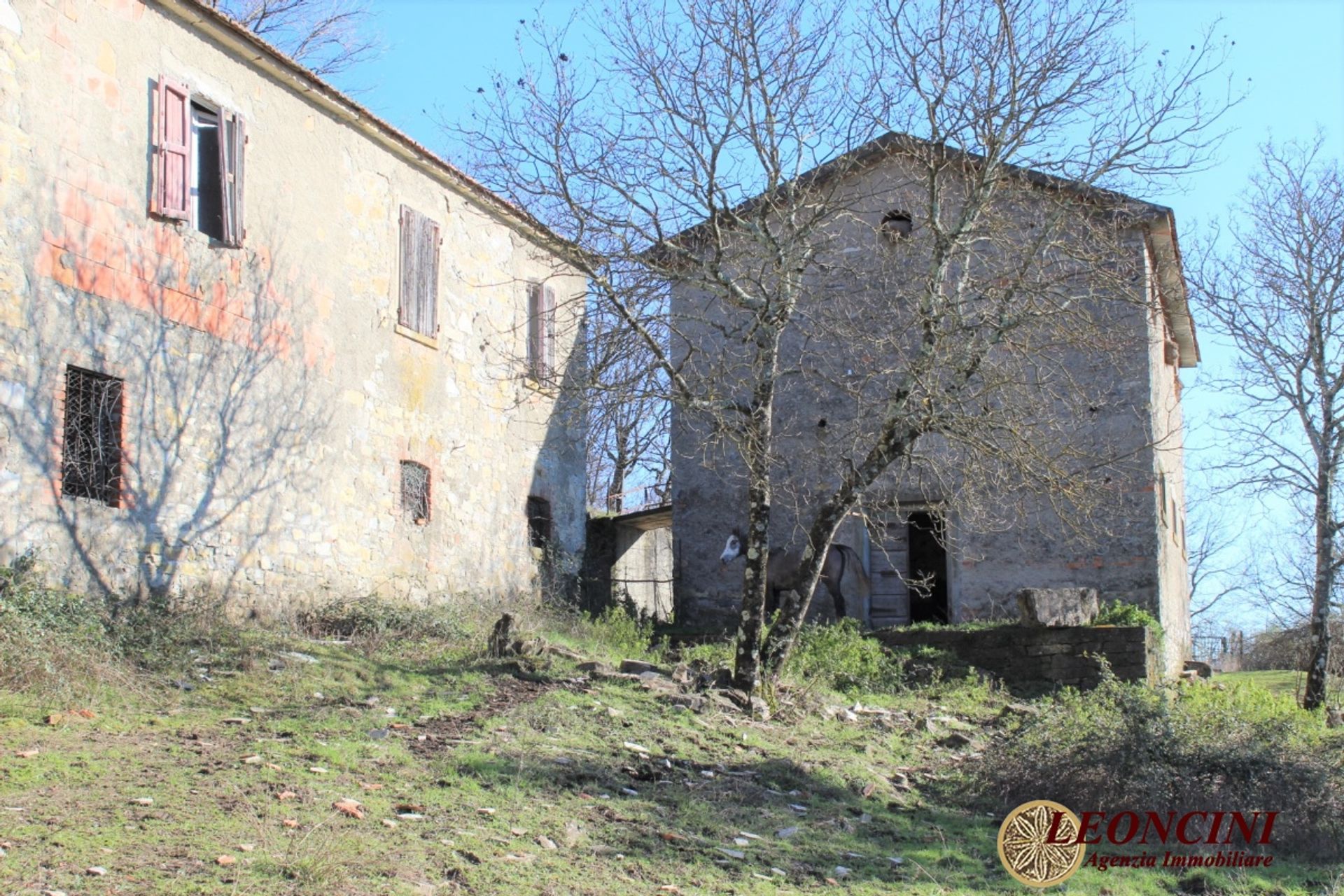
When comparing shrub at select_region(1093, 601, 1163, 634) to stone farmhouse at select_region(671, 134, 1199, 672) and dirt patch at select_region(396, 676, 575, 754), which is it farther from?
dirt patch at select_region(396, 676, 575, 754)

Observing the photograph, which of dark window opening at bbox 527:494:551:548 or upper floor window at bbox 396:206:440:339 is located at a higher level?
upper floor window at bbox 396:206:440:339

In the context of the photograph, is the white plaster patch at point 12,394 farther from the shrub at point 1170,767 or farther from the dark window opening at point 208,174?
the shrub at point 1170,767

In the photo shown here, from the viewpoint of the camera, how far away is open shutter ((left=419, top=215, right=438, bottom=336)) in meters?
14.2

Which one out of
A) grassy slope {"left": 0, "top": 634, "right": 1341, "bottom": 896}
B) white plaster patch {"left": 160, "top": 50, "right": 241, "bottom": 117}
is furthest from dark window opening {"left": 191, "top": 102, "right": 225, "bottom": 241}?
grassy slope {"left": 0, "top": 634, "right": 1341, "bottom": 896}

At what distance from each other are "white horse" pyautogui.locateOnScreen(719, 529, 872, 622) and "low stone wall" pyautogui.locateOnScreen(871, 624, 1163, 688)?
256 cm

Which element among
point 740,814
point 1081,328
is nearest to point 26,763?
point 740,814

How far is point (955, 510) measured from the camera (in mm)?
13820

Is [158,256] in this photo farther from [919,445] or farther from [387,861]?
[919,445]

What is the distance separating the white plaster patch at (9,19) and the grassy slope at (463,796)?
5.51 meters

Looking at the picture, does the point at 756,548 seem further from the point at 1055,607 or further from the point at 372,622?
the point at 1055,607

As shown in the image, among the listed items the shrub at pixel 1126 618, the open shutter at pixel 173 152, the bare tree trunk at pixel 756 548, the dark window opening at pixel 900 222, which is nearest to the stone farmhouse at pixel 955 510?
the dark window opening at pixel 900 222

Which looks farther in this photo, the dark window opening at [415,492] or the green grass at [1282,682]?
the green grass at [1282,682]

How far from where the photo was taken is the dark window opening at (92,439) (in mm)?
9898

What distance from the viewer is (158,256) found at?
10.6 m
